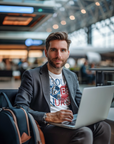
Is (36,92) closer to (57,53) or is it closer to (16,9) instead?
(57,53)

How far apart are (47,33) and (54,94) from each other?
16978mm

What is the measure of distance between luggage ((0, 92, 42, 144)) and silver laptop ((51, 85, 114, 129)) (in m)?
0.22

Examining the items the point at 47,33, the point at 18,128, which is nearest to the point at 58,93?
the point at 18,128

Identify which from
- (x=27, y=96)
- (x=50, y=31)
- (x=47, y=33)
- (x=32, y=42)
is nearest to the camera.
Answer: (x=27, y=96)

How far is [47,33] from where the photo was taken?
18453 mm

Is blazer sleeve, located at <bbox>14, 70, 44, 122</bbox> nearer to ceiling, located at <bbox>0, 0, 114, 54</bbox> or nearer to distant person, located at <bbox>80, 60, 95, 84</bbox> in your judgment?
ceiling, located at <bbox>0, 0, 114, 54</bbox>

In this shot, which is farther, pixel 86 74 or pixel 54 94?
pixel 86 74

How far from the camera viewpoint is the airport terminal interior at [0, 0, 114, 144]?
26.3ft

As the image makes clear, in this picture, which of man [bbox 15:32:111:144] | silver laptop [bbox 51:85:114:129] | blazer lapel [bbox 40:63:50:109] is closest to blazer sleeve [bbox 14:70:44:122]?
man [bbox 15:32:111:144]

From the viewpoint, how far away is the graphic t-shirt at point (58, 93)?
188cm

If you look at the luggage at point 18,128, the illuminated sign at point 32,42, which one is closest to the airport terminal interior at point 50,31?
the illuminated sign at point 32,42

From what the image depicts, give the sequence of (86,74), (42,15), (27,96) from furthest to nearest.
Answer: (86,74) → (42,15) → (27,96)

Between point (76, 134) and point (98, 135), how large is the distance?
298 mm

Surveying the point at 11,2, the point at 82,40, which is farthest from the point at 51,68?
the point at 82,40
